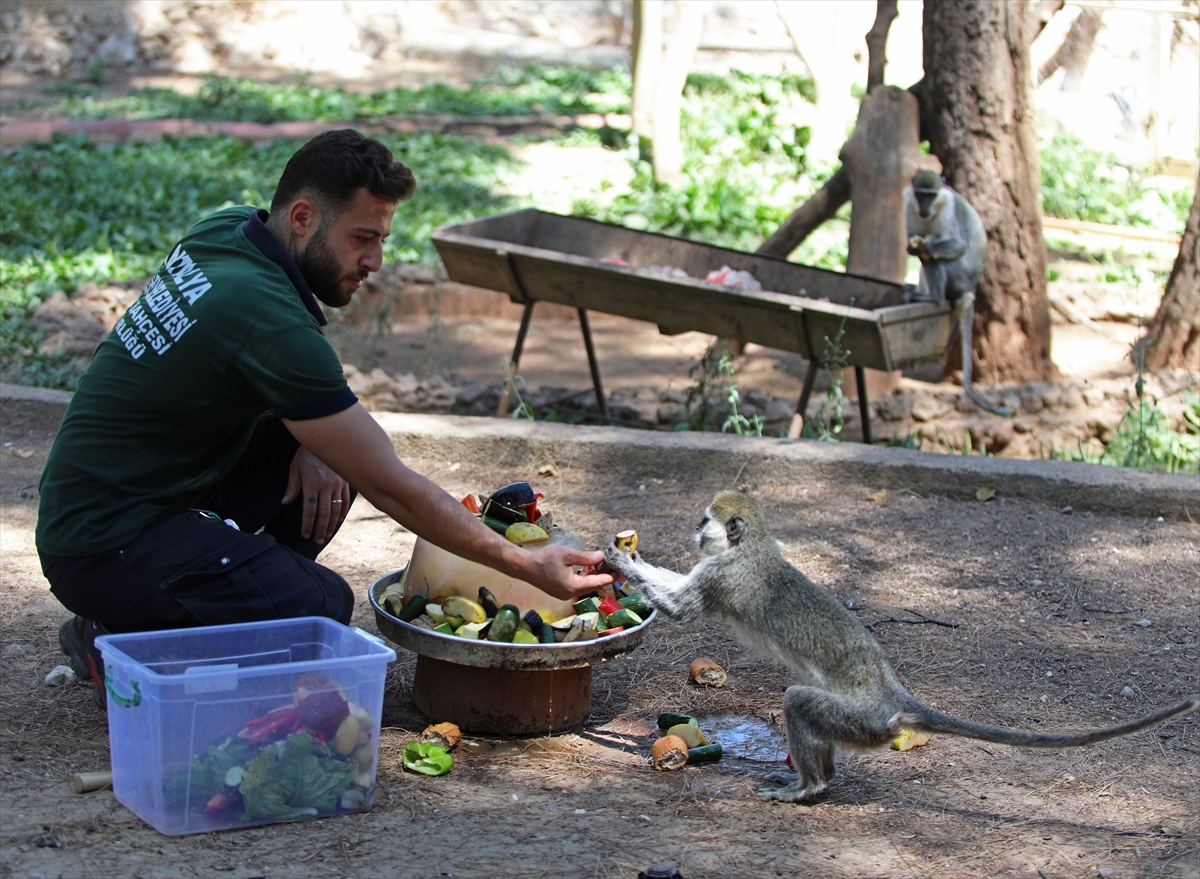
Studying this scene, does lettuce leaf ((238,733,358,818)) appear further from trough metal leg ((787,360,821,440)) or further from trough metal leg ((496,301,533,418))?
trough metal leg ((787,360,821,440))

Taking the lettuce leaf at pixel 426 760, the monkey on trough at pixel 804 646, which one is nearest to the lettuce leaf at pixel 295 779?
the lettuce leaf at pixel 426 760

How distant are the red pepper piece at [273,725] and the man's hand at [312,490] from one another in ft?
2.98

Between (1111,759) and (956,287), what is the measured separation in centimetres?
453

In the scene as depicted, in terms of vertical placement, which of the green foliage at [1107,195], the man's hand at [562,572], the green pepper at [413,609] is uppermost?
the green foliage at [1107,195]

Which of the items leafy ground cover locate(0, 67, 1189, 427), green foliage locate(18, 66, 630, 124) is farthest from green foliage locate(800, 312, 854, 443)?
green foliage locate(18, 66, 630, 124)

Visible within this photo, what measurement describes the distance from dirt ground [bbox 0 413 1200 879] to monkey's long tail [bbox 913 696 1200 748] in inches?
9.6

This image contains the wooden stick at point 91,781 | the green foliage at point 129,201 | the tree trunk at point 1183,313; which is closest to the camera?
the wooden stick at point 91,781

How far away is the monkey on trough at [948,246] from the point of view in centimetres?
753

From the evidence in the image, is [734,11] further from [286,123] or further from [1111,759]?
[1111,759]

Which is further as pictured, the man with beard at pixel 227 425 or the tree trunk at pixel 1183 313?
the tree trunk at pixel 1183 313

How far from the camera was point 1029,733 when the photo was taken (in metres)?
3.06

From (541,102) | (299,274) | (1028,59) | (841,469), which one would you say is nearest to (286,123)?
(541,102)

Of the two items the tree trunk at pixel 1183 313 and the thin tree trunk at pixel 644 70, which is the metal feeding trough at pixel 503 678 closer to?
the tree trunk at pixel 1183 313

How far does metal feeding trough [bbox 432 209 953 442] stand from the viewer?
257 inches
